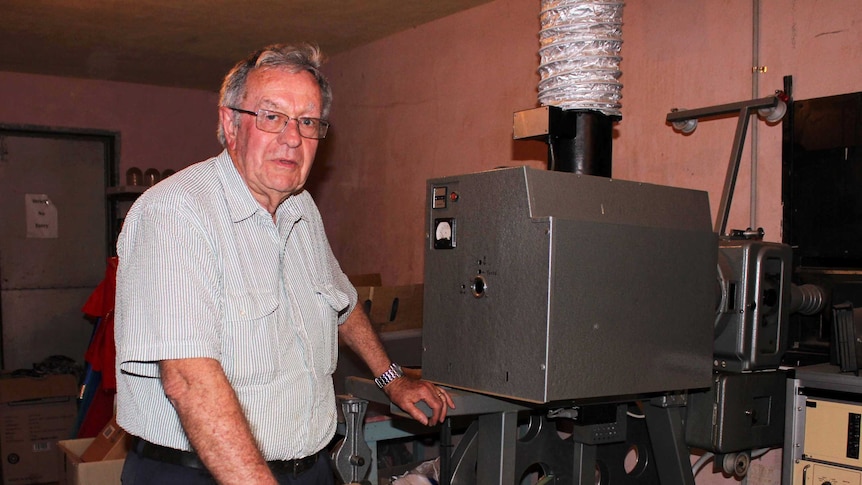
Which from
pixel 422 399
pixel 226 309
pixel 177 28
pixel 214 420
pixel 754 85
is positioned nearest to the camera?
pixel 214 420

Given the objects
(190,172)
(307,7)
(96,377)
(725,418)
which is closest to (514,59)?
(307,7)

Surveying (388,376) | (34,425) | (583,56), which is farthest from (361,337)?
(34,425)

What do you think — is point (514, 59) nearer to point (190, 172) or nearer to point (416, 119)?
point (416, 119)

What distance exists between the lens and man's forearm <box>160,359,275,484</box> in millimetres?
1200

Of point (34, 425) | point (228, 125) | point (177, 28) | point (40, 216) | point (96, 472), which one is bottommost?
point (34, 425)

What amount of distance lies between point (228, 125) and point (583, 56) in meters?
0.88

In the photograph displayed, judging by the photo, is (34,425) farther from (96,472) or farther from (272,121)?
(272,121)

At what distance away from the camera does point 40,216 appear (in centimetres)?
526

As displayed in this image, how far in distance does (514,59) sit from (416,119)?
79cm

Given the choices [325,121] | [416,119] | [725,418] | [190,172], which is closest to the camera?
[190,172]

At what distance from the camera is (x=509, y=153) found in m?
3.46

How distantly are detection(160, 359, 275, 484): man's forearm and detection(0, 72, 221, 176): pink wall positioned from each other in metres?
4.65

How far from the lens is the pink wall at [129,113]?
5.17m

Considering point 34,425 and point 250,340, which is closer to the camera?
point 250,340
